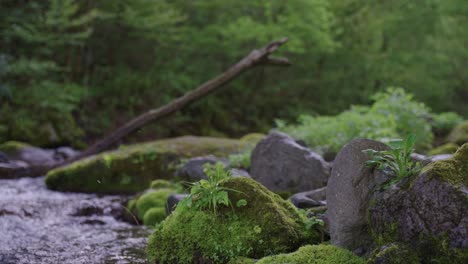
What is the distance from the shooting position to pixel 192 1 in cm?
2103

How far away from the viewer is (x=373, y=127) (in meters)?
9.98

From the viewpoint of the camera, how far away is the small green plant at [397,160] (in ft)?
13.7

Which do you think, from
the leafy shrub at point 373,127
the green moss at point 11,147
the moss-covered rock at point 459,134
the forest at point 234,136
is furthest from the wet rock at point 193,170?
the moss-covered rock at point 459,134

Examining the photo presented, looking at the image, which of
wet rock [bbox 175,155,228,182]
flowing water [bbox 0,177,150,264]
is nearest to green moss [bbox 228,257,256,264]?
flowing water [bbox 0,177,150,264]

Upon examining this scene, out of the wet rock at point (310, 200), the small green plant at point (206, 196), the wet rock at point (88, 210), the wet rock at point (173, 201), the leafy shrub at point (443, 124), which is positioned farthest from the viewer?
the leafy shrub at point (443, 124)

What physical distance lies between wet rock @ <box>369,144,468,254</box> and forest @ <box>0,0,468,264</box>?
0.04 feet

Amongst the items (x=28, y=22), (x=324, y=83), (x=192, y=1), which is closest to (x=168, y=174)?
(x=28, y=22)

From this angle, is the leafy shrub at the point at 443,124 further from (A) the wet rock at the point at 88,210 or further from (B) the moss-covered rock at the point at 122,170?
(A) the wet rock at the point at 88,210

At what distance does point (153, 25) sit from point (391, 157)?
613 inches

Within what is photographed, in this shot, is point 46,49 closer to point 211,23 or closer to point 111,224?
point 211,23

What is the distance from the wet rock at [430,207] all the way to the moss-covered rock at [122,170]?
7148 mm

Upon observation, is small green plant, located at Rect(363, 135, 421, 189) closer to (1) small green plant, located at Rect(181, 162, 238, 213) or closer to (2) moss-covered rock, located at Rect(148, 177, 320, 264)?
(2) moss-covered rock, located at Rect(148, 177, 320, 264)

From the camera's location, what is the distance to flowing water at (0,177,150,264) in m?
5.76

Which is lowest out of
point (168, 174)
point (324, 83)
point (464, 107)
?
point (464, 107)
